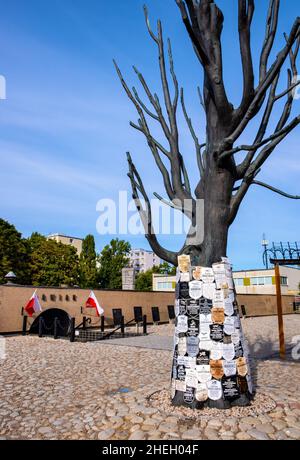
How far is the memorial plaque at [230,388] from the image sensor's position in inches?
181

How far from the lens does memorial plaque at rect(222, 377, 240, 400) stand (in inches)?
181

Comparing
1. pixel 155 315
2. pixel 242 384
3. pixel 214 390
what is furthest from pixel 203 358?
pixel 155 315

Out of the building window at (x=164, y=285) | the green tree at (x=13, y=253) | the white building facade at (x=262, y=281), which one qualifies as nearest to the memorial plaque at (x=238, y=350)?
the green tree at (x=13, y=253)

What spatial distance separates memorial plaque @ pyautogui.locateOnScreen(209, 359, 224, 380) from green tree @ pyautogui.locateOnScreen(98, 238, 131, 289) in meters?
42.6

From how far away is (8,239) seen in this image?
36062mm

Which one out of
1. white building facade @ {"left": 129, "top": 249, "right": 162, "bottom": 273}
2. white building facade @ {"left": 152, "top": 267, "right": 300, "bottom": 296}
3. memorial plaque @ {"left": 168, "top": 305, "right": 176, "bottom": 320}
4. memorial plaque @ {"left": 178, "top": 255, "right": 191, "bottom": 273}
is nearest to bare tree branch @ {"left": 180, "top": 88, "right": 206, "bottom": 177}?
memorial plaque @ {"left": 178, "top": 255, "right": 191, "bottom": 273}

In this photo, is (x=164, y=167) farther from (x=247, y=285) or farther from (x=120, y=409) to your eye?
(x=247, y=285)

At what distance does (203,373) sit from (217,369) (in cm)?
18

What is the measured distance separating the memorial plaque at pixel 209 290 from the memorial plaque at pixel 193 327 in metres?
0.36

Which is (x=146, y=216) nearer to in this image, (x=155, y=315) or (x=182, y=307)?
(x=182, y=307)

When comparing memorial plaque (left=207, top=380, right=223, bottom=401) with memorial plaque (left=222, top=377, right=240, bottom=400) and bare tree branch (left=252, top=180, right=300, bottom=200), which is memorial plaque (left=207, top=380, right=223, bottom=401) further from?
bare tree branch (left=252, top=180, right=300, bottom=200)

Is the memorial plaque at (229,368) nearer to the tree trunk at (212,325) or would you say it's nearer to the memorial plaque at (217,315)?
the tree trunk at (212,325)

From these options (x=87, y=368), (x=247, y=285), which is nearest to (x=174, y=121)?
(x=87, y=368)
